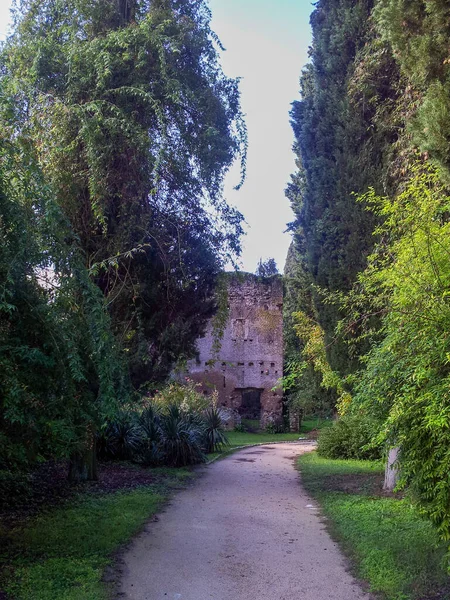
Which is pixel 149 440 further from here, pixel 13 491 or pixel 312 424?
pixel 312 424

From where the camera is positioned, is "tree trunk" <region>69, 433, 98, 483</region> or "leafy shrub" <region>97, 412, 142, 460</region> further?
"leafy shrub" <region>97, 412, 142, 460</region>

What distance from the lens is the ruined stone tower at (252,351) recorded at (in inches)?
1217

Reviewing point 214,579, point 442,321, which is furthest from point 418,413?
point 214,579

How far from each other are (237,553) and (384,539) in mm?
1684

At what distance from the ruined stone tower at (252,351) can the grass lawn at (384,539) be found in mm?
19198

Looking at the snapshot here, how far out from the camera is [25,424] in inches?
199

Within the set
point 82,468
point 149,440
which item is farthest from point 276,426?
point 82,468

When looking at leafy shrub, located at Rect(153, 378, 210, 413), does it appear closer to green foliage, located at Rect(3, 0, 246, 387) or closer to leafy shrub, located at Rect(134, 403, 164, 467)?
leafy shrub, located at Rect(134, 403, 164, 467)

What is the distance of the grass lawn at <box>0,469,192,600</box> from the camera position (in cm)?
494

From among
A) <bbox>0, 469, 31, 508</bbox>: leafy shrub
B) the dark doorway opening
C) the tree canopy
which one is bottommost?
<bbox>0, 469, 31, 508</bbox>: leafy shrub

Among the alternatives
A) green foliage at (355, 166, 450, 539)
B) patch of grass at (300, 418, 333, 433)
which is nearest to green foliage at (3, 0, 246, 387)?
green foliage at (355, 166, 450, 539)

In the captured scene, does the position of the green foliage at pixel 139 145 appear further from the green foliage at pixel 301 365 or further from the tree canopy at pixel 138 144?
the green foliage at pixel 301 365

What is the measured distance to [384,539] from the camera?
21.5ft

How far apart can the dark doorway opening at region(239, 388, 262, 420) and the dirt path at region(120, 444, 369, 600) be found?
22.8m
